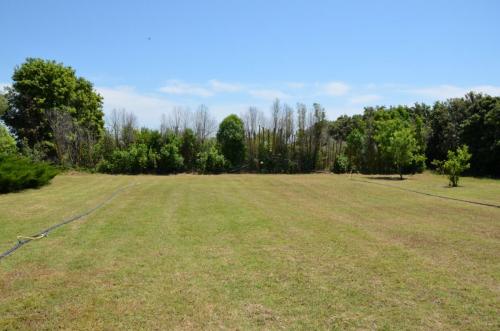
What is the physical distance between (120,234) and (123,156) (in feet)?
56.2

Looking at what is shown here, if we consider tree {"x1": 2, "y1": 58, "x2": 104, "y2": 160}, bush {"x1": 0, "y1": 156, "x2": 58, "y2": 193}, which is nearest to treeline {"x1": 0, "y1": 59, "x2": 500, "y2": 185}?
tree {"x1": 2, "y1": 58, "x2": 104, "y2": 160}

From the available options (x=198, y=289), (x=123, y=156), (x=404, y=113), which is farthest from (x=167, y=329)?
(x=404, y=113)

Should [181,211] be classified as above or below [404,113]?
below

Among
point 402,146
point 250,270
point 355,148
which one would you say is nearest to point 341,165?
point 355,148

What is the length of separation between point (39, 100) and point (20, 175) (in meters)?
12.9

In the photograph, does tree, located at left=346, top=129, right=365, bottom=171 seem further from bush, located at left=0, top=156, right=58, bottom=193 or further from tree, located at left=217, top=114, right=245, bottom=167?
bush, located at left=0, top=156, right=58, bottom=193

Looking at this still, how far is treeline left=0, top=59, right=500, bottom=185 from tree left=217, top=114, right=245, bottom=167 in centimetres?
7

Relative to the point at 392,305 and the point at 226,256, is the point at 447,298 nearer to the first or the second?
the point at 392,305

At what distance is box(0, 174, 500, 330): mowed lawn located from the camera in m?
3.49

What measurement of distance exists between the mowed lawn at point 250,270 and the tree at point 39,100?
16773 millimetres

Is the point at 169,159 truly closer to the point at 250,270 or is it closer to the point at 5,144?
the point at 5,144

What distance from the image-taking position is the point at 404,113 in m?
28.0

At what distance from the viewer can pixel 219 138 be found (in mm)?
25047

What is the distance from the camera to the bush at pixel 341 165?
25219 mm
